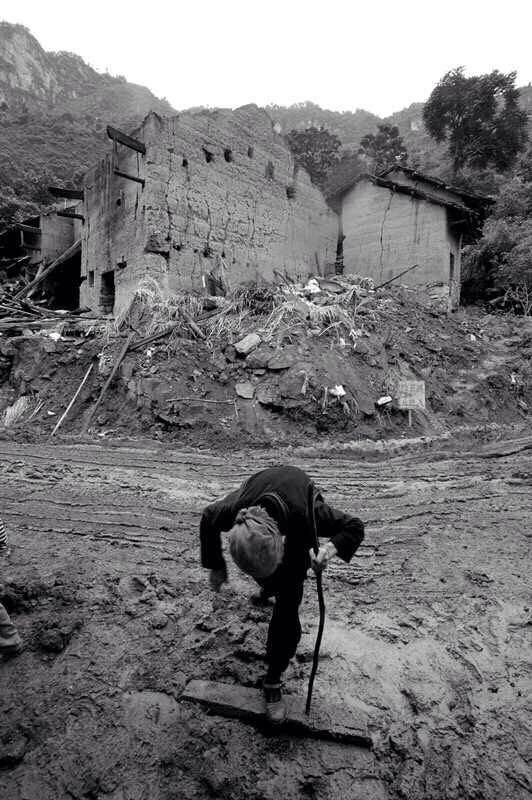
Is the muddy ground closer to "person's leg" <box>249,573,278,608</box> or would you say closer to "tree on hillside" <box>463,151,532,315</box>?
"person's leg" <box>249,573,278,608</box>

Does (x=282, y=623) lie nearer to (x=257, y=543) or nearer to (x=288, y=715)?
(x=288, y=715)

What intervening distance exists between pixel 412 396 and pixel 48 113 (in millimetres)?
65571

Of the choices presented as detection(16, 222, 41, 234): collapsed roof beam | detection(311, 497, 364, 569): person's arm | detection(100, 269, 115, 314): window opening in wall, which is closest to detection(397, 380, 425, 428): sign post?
detection(311, 497, 364, 569): person's arm

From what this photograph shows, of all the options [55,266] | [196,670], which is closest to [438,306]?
[196,670]

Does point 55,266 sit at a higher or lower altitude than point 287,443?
higher

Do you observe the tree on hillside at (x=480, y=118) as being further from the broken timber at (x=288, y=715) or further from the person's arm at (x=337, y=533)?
the broken timber at (x=288, y=715)

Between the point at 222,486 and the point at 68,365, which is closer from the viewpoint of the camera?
the point at 222,486

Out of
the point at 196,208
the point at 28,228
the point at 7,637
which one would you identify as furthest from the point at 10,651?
the point at 28,228

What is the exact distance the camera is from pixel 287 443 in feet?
26.5

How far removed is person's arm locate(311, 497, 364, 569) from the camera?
2.20 m

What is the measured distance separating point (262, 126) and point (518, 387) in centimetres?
1093

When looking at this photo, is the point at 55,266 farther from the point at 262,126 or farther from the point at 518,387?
the point at 518,387

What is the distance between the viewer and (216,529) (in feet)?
7.93

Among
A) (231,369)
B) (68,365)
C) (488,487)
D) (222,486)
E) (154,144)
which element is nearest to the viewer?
(488,487)
